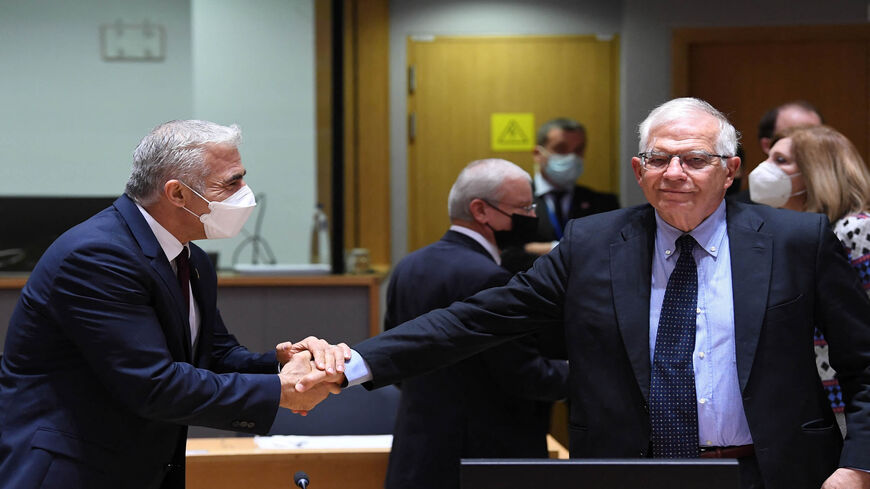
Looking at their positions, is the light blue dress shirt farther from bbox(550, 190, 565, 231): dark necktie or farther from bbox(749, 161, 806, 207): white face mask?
bbox(550, 190, 565, 231): dark necktie

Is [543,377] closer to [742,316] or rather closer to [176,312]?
[742,316]

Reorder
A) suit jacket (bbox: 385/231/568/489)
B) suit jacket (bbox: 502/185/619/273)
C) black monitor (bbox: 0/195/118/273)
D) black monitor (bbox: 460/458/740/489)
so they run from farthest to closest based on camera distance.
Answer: black monitor (bbox: 0/195/118/273) < suit jacket (bbox: 502/185/619/273) < suit jacket (bbox: 385/231/568/489) < black monitor (bbox: 460/458/740/489)

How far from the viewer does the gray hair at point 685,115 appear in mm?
1993

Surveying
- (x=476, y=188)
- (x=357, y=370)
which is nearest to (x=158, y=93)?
(x=476, y=188)

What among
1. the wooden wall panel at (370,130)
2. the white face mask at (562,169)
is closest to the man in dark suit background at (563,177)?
the white face mask at (562,169)

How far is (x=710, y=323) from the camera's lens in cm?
193

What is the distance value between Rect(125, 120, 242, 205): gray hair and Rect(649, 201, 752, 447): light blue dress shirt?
3.19 feet

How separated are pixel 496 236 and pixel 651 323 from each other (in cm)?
107

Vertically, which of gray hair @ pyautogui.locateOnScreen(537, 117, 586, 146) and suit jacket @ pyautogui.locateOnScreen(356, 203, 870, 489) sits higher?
gray hair @ pyautogui.locateOnScreen(537, 117, 586, 146)

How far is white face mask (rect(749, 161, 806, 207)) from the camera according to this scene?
3.02 m

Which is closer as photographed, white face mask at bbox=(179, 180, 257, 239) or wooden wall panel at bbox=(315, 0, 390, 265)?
white face mask at bbox=(179, 180, 257, 239)

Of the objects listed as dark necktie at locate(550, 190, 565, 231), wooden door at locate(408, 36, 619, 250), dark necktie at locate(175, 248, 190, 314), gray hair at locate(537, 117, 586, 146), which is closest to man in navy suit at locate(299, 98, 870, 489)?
dark necktie at locate(175, 248, 190, 314)

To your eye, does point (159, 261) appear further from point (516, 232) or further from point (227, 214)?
point (516, 232)

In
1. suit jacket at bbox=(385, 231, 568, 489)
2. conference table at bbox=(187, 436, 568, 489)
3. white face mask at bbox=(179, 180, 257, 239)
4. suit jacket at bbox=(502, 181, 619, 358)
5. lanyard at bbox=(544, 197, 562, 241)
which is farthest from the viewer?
lanyard at bbox=(544, 197, 562, 241)
